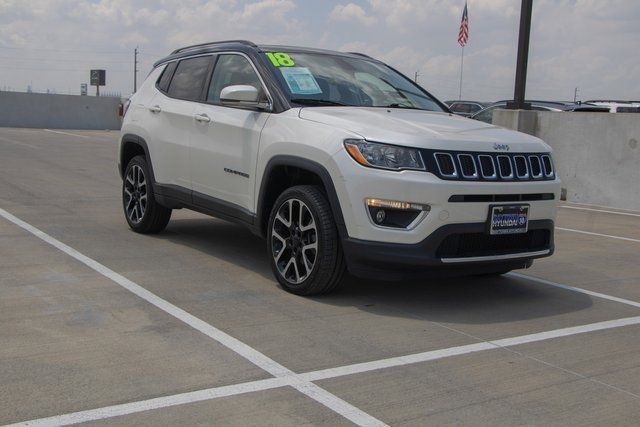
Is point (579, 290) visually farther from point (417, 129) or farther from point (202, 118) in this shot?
point (202, 118)

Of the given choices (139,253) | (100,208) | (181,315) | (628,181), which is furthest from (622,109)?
(181,315)

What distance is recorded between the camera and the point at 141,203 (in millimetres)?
7875

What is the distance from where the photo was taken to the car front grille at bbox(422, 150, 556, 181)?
17.0 ft

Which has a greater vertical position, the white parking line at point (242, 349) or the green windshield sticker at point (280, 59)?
the green windshield sticker at point (280, 59)

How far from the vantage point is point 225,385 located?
3908mm

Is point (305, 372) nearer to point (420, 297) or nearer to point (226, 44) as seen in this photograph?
point (420, 297)

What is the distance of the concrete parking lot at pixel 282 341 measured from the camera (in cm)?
370

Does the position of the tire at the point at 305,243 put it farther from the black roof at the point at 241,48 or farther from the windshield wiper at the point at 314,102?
the black roof at the point at 241,48

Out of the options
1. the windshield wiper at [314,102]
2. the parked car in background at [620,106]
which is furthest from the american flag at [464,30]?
the windshield wiper at [314,102]

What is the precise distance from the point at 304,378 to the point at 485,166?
7.00 ft

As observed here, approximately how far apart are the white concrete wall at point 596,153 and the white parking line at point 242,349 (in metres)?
9.12

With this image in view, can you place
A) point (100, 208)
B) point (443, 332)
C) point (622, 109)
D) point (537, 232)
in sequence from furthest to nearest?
1. point (622, 109)
2. point (100, 208)
3. point (537, 232)
4. point (443, 332)

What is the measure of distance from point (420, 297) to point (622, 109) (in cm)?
1698

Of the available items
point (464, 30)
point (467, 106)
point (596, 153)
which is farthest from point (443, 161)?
point (464, 30)
